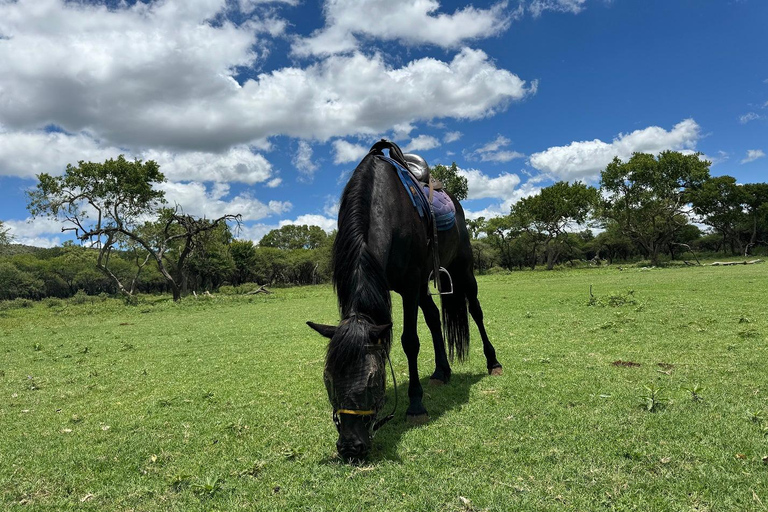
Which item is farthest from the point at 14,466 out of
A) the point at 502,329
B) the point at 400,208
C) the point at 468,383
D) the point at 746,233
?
the point at 746,233

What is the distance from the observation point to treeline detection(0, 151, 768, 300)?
92.8 feet

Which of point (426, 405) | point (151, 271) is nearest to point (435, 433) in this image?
point (426, 405)

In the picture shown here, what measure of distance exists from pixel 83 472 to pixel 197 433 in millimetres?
981

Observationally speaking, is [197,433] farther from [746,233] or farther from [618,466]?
[746,233]

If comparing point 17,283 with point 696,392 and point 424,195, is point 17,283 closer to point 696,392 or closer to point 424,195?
point 424,195

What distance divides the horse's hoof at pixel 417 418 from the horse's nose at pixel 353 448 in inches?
42.7

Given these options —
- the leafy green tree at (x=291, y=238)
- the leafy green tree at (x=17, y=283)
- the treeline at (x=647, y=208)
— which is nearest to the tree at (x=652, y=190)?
the treeline at (x=647, y=208)

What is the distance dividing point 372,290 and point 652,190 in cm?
4794

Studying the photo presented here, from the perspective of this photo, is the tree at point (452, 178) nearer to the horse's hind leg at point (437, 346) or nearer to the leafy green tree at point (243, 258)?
the leafy green tree at point (243, 258)

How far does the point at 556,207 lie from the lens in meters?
48.2

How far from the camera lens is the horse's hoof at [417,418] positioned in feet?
14.3

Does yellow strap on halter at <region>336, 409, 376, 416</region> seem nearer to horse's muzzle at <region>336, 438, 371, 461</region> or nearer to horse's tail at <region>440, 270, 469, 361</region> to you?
horse's muzzle at <region>336, 438, 371, 461</region>

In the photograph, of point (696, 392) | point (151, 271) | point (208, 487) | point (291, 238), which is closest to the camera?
point (208, 487)

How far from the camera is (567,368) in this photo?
5.98 m
